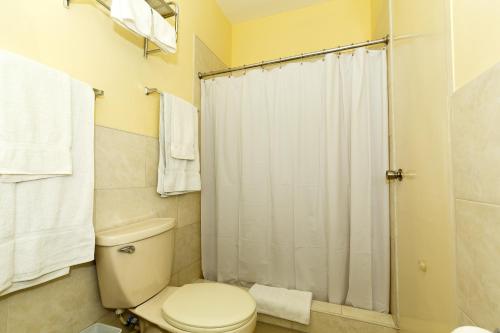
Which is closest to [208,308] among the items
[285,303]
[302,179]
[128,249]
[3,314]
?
[128,249]

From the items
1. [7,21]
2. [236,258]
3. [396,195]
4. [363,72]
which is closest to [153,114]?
[7,21]

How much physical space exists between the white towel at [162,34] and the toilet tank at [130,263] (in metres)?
0.88

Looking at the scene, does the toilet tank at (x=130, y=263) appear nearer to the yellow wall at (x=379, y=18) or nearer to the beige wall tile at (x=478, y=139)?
the beige wall tile at (x=478, y=139)

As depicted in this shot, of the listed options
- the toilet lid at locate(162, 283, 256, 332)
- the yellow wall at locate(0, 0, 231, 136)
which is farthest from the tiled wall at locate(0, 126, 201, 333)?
the toilet lid at locate(162, 283, 256, 332)

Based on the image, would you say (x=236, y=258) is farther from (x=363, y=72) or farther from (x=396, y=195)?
(x=363, y=72)

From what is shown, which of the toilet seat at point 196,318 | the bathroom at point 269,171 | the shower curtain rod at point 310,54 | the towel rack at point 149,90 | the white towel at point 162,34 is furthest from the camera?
the shower curtain rod at point 310,54

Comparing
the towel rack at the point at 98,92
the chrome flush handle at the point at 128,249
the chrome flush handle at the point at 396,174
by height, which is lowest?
the chrome flush handle at the point at 128,249

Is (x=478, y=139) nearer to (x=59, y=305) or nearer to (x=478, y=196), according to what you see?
(x=478, y=196)

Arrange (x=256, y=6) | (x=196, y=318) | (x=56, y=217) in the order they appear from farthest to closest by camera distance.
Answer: (x=256, y=6) → (x=196, y=318) → (x=56, y=217)

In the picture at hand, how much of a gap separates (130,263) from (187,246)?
628 mm

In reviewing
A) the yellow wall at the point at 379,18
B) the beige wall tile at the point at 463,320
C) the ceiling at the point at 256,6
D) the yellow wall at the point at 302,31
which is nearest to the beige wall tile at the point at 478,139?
the beige wall tile at the point at 463,320

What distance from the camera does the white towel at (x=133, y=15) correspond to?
90 centimetres

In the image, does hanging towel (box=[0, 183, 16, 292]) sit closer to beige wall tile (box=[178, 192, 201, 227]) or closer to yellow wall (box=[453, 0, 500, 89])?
beige wall tile (box=[178, 192, 201, 227])

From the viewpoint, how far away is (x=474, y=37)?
1.62ft
